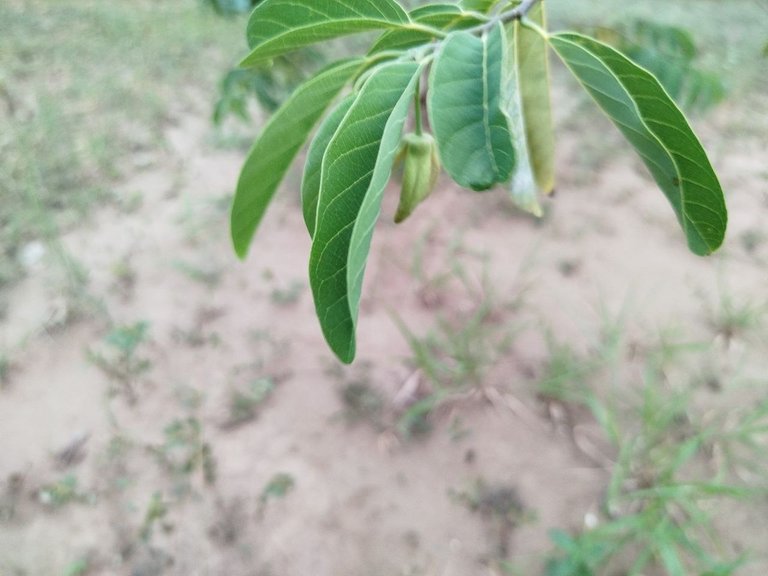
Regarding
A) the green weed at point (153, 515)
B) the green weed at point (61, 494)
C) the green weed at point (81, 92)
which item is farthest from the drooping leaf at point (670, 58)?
the green weed at point (81, 92)

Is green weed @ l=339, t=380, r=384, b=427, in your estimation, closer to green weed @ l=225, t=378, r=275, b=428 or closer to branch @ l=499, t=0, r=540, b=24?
green weed @ l=225, t=378, r=275, b=428

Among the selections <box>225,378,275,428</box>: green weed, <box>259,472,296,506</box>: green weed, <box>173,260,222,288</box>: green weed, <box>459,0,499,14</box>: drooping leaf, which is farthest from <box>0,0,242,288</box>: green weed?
<box>459,0,499,14</box>: drooping leaf

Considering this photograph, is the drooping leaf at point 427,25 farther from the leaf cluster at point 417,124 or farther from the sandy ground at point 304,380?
the sandy ground at point 304,380

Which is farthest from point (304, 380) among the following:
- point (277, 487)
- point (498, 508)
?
point (498, 508)

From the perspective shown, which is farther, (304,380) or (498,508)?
(304,380)

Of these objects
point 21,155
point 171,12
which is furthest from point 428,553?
point 171,12

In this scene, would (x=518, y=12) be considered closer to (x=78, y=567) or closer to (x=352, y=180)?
(x=352, y=180)

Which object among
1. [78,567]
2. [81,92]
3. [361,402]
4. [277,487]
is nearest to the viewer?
[78,567]

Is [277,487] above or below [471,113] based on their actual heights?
below
